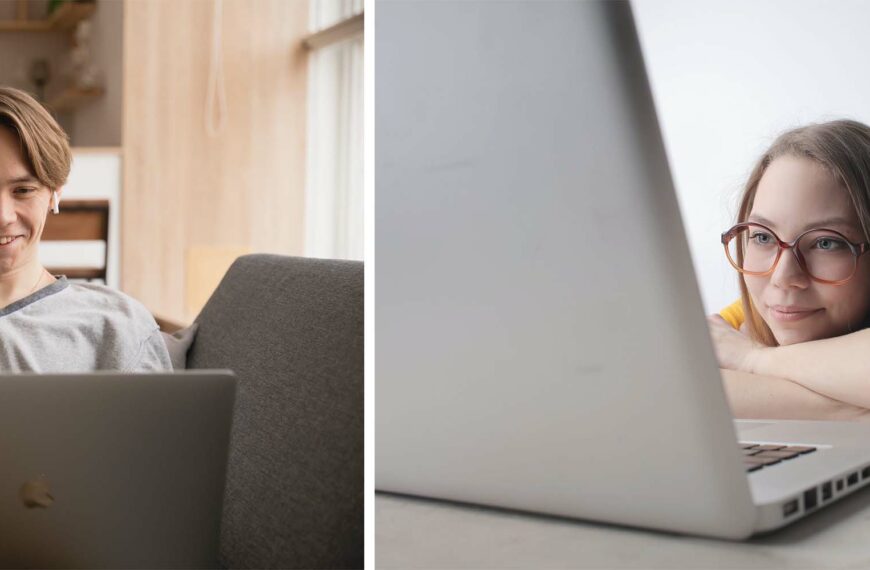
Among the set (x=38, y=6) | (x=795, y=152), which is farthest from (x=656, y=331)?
(x=38, y=6)

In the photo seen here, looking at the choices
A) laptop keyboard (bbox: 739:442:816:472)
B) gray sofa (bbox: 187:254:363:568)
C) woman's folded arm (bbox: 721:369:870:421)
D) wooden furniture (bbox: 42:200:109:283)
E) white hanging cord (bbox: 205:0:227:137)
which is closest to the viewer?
laptop keyboard (bbox: 739:442:816:472)

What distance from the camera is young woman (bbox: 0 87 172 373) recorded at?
1.01 metres

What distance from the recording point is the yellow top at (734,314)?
5.62 ft

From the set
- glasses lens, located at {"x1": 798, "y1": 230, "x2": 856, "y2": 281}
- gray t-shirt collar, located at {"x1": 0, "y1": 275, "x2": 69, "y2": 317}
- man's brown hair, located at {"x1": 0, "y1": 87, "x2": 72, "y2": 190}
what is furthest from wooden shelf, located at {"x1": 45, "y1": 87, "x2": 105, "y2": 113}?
glasses lens, located at {"x1": 798, "y1": 230, "x2": 856, "y2": 281}

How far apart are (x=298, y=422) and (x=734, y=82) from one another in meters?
1.40

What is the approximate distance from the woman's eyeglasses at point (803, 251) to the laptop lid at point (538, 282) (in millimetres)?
1334

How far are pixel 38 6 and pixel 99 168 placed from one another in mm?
874

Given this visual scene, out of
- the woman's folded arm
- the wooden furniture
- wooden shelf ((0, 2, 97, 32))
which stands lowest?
the woman's folded arm

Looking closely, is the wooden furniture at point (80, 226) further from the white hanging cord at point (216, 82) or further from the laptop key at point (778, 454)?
the laptop key at point (778, 454)

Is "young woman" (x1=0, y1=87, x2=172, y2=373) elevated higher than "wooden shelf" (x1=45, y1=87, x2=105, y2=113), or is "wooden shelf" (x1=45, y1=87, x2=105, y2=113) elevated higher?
"wooden shelf" (x1=45, y1=87, x2=105, y2=113)

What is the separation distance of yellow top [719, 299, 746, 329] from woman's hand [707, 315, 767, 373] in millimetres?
66

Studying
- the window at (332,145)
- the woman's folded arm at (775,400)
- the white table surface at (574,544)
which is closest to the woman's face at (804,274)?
the woman's folded arm at (775,400)

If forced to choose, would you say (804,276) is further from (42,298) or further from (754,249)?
(42,298)

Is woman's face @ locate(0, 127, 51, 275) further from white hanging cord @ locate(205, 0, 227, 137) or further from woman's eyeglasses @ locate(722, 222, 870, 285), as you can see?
white hanging cord @ locate(205, 0, 227, 137)
